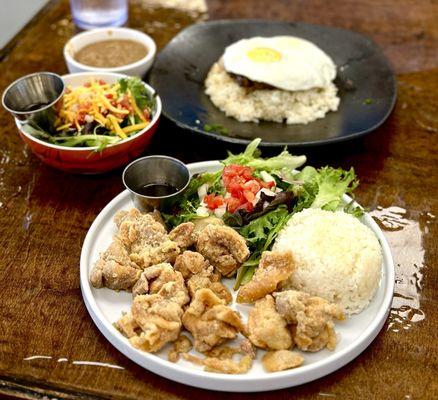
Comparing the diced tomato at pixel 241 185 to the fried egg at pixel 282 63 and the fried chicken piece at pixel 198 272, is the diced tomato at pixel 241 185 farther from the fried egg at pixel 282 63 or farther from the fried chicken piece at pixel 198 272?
the fried egg at pixel 282 63

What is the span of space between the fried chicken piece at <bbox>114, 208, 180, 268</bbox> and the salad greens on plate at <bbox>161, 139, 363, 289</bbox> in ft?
0.60

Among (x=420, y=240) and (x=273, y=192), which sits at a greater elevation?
(x=273, y=192)

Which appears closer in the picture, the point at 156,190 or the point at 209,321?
the point at 209,321

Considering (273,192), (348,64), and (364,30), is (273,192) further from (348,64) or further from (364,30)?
(364,30)

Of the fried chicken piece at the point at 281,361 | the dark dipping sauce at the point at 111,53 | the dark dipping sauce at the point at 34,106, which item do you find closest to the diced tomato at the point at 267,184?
the fried chicken piece at the point at 281,361

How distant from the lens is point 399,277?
267 centimetres

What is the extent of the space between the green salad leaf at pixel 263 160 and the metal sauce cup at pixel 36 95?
3.37ft

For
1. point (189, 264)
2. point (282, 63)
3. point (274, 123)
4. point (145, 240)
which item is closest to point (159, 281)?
point (189, 264)

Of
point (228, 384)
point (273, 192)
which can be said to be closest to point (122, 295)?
point (228, 384)

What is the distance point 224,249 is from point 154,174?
63 cm

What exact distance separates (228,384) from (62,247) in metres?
1.17

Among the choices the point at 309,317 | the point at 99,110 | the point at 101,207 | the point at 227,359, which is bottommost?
the point at 101,207

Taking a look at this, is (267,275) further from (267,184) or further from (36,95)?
(36,95)

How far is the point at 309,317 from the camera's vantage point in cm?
219
